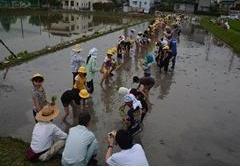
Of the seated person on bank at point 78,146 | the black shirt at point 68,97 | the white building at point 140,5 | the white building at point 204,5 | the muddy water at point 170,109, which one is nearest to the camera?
the seated person on bank at point 78,146

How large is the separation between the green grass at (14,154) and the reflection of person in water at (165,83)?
229 inches

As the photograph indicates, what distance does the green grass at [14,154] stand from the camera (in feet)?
23.6

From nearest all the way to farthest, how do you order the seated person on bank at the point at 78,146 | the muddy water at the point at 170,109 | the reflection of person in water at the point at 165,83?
the seated person on bank at the point at 78,146 → the muddy water at the point at 170,109 → the reflection of person in water at the point at 165,83

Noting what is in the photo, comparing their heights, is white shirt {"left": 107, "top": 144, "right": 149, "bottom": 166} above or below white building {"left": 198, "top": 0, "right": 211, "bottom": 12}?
above

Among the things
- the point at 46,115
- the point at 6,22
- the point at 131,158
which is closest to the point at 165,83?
the point at 46,115

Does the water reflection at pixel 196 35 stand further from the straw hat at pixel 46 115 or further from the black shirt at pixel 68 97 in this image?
the straw hat at pixel 46 115

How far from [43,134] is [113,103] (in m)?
4.65

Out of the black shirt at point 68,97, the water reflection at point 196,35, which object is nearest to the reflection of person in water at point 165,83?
the black shirt at point 68,97

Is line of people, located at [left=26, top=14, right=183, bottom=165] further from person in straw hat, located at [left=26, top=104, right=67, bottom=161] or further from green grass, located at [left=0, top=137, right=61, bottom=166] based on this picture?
green grass, located at [left=0, top=137, right=61, bottom=166]

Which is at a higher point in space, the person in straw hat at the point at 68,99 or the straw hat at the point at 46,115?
the straw hat at the point at 46,115

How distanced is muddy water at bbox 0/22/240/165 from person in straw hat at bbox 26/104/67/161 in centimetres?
109

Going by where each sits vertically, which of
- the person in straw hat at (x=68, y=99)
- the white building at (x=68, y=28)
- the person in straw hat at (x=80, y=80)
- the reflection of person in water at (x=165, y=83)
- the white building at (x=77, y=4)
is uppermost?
the person in straw hat at (x=80, y=80)

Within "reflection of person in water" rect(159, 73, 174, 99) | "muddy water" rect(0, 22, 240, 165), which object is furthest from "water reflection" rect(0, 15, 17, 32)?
"reflection of person in water" rect(159, 73, 174, 99)

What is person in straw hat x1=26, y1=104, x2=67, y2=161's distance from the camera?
706 cm
